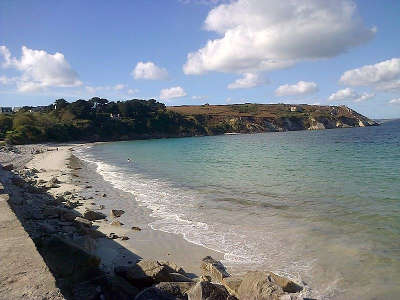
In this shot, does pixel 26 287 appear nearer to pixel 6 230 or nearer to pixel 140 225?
pixel 6 230

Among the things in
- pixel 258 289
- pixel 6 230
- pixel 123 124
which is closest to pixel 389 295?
pixel 258 289

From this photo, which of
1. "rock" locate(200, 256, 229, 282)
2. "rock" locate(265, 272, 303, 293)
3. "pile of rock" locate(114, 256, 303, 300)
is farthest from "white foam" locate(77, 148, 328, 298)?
"pile of rock" locate(114, 256, 303, 300)

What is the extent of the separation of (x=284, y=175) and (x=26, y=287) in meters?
20.2

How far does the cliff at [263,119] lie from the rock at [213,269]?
12969 cm

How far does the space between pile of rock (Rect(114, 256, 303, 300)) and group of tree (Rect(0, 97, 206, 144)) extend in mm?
74686

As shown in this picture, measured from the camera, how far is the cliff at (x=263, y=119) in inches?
5728

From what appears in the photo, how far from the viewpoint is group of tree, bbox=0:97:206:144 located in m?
83.8

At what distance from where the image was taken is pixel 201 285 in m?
5.87

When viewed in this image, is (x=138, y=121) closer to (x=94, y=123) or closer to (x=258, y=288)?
(x=94, y=123)

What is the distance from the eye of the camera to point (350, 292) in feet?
23.2

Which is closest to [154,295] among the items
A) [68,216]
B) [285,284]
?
[285,284]

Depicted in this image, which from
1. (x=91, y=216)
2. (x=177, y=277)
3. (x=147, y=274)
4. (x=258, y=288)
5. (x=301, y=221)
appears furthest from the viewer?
(x=91, y=216)

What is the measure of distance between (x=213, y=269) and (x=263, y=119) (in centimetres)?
15080

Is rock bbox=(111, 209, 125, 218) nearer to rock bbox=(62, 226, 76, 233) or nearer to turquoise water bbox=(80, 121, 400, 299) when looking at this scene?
turquoise water bbox=(80, 121, 400, 299)
